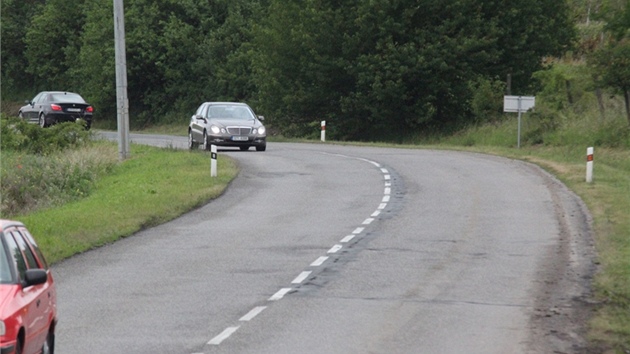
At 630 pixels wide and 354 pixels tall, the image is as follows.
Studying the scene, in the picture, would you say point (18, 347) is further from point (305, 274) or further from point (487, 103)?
point (487, 103)

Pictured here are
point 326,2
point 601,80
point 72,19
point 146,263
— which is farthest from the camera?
point 72,19

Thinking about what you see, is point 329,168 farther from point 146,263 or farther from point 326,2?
point 326,2

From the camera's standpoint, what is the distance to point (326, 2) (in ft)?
185

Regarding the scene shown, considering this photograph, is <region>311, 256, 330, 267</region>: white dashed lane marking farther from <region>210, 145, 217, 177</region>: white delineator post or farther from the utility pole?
the utility pole

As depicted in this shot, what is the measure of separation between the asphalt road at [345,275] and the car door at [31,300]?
1.23 metres

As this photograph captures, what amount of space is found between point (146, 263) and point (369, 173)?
49.7 feet

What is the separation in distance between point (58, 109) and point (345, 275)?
3511 centimetres

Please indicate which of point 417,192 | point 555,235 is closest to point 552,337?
point 555,235

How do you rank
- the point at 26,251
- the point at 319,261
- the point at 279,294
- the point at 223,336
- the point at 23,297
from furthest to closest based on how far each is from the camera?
the point at 319,261 < the point at 279,294 < the point at 223,336 < the point at 26,251 < the point at 23,297

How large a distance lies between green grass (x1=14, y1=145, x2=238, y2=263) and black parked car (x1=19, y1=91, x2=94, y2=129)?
12.1 meters

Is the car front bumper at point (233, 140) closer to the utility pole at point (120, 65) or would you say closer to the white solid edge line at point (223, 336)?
the utility pole at point (120, 65)

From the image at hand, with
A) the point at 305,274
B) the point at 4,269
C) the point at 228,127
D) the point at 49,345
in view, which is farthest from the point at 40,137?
the point at 4,269

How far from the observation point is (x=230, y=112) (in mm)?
40188

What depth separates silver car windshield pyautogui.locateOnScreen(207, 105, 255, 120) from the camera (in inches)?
1566
